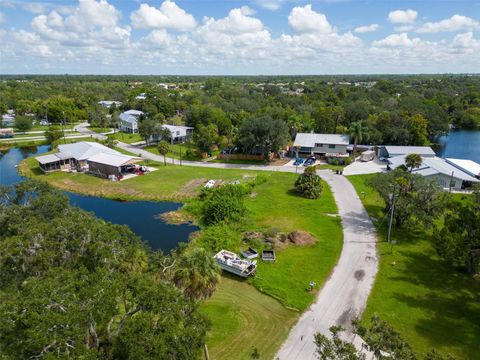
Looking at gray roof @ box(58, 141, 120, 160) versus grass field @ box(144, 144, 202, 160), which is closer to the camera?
Result: gray roof @ box(58, 141, 120, 160)

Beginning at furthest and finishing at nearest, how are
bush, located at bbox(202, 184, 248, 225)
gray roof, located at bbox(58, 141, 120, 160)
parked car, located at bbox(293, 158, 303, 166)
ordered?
parked car, located at bbox(293, 158, 303, 166)
gray roof, located at bbox(58, 141, 120, 160)
bush, located at bbox(202, 184, 248, 225)

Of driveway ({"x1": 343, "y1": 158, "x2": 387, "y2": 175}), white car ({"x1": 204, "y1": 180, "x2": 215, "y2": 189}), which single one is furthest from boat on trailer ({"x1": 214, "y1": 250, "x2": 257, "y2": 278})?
driveway ({"x1": 343, "y1": 158, "x2": 387, "y2": 175})

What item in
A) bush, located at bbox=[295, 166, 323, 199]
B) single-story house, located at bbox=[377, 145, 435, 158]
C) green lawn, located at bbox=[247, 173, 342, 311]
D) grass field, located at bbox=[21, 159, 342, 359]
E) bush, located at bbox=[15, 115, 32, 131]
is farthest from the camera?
bush, located at bbox=[15, 115, 32, 131]

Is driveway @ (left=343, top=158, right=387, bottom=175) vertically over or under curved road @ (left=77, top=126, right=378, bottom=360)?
over

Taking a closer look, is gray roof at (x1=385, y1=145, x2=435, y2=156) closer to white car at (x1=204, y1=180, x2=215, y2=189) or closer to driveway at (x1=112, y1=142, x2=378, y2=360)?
driveway at (x1=112, y1=142, x2=378, y2=360)

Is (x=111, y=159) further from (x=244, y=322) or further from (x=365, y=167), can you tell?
(x=365, y=167)

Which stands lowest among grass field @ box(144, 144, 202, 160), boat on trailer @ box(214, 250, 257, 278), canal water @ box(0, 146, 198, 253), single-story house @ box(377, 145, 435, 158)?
canal water @ box(0, 146, 198, 253)

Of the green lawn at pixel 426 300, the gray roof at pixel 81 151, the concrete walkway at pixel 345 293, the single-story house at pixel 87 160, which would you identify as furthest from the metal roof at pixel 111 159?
the green lawn at pixel 426 300

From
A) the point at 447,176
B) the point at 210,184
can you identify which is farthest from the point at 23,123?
the point at 447,176
